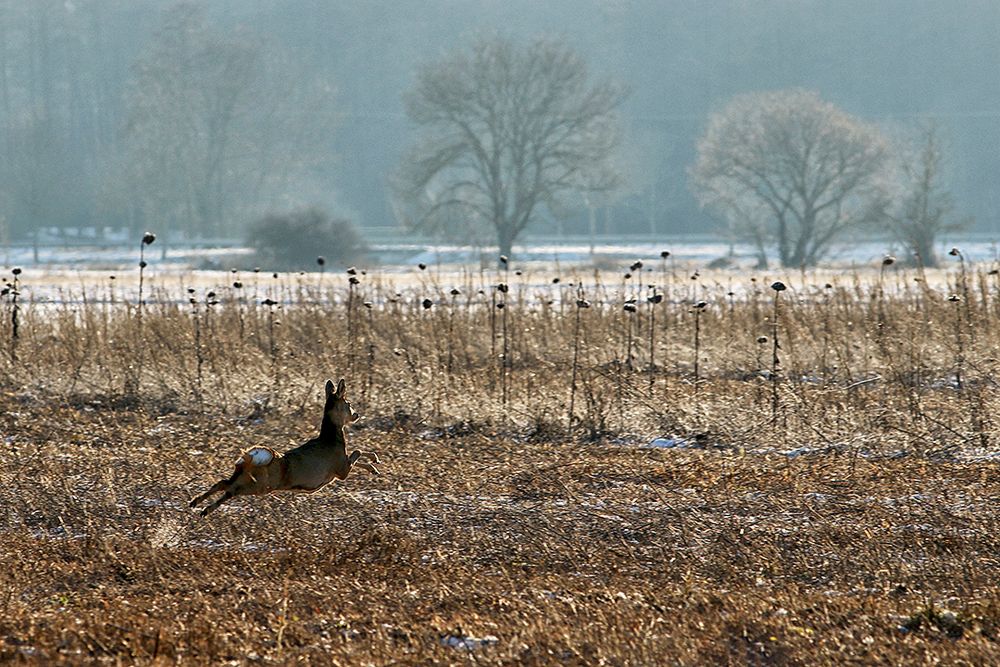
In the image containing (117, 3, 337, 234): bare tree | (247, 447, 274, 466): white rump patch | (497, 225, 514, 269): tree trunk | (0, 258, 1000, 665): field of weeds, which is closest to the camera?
(0, 258, 1000, 665): field of weeds

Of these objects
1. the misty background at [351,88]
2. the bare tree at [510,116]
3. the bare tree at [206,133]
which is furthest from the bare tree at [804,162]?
the bare tree at [206,133]

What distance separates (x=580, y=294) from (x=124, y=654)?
29.4 ft

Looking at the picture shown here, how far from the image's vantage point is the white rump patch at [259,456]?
6719mm

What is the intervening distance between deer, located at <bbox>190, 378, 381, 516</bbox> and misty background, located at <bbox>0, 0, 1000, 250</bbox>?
5880cm

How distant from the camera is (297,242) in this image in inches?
1898

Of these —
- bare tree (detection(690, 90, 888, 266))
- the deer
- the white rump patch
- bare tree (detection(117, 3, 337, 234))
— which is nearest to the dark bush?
bare tree (detection(690, 90, 888, 266))

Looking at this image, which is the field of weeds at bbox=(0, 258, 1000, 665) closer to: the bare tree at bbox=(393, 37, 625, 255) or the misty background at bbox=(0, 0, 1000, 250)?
the bare tree at bbox=(393, 37, 625, 255)

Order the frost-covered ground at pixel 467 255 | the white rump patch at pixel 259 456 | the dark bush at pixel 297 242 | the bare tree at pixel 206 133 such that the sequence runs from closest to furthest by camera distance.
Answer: the white rump patch at pixel 259 456
the dark bush at pixel 297 242
the frost-covered ground at pixel 467 255
the bare tree at pixel 206 133

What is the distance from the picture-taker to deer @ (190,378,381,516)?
22.1ft

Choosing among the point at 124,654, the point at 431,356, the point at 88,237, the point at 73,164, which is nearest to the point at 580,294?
the point at 431,356

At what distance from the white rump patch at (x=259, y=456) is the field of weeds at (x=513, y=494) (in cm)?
52

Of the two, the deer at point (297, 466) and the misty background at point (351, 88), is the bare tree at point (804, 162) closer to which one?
the misty background at point (351, 88)

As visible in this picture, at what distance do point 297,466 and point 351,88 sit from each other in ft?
311

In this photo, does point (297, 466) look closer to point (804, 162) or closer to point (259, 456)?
point (259, 456)
